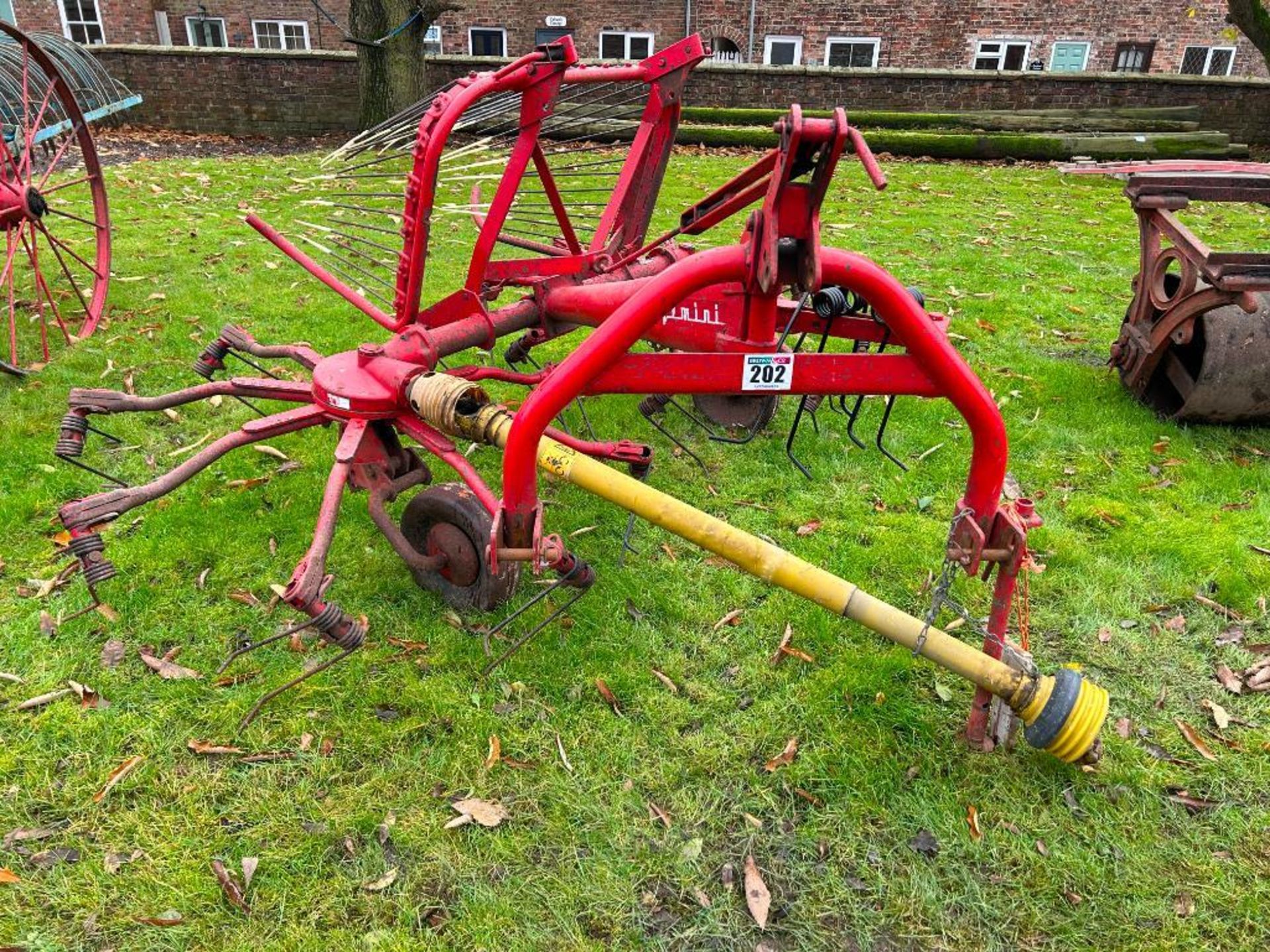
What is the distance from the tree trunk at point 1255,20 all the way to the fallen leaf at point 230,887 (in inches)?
646

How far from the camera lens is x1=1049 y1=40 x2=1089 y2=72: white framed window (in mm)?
20500

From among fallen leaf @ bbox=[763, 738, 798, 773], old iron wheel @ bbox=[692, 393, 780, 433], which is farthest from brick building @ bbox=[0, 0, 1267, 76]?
fallen leaf @ bbox=[763, 738, 798, 773]

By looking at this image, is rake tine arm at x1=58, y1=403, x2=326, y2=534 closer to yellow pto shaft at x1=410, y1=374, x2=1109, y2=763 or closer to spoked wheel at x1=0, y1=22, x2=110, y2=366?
yellow pto shaft at x1=410, y1=374, x2=1109, y2=763

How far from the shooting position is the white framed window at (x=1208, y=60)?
20578mm

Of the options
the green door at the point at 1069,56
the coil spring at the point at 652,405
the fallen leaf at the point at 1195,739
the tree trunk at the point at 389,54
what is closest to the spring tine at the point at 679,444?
the coil spring at the point at 652,405

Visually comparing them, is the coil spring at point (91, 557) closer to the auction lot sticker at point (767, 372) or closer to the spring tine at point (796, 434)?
the auction lot sticker at point (767, 372)

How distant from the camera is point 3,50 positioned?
6062 mm

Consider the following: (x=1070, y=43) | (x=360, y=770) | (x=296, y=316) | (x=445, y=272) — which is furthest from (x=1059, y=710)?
(x=1070, y=43)

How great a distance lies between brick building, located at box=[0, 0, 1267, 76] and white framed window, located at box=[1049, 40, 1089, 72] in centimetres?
3

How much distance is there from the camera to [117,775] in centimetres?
278

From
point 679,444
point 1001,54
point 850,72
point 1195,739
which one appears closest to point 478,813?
point 1195,739

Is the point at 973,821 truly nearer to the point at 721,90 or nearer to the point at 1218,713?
the point at 1218,713

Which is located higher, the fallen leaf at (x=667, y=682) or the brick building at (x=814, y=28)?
the brick building at (x=814, y=28)

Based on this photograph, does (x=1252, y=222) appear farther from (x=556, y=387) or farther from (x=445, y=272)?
(x=556, y=387)
